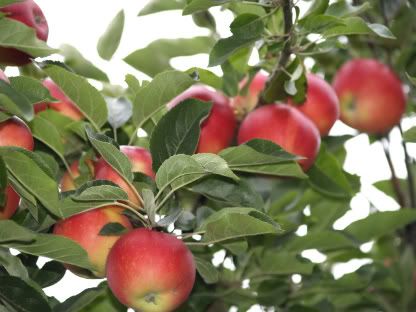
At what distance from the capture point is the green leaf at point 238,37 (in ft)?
4.99

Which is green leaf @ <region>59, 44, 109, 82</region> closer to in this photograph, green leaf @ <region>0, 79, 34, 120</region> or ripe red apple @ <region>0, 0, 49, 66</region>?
ripe red apple @ <region>0, 0, 49, 66</region>

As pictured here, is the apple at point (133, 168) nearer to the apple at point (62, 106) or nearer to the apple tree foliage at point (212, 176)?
the apple tree foliage at point (212, 176)

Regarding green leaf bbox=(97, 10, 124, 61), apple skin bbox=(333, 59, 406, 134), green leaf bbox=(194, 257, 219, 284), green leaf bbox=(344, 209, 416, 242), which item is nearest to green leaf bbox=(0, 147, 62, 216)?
green leaf bbox=(194, 257, 219, 284)

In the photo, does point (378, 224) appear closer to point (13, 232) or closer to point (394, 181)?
point (394, 181)

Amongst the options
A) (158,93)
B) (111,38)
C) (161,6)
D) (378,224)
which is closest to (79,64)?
(111,38)

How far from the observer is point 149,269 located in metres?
1.39

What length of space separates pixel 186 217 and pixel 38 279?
36 centimetres

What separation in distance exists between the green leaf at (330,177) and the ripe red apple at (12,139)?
72 centimetres

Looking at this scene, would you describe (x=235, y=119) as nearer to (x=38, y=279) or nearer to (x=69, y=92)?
(x=69, y=92)

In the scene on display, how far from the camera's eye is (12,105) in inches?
48.8

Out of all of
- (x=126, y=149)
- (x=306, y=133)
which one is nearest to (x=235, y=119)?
(x=306, y=133)

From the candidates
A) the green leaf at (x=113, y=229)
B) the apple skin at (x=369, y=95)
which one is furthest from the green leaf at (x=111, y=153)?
the apple skin at (x=369, y=95)

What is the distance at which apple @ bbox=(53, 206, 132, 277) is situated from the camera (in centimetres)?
150

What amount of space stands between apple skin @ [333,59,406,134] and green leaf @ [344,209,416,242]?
0.42 m
